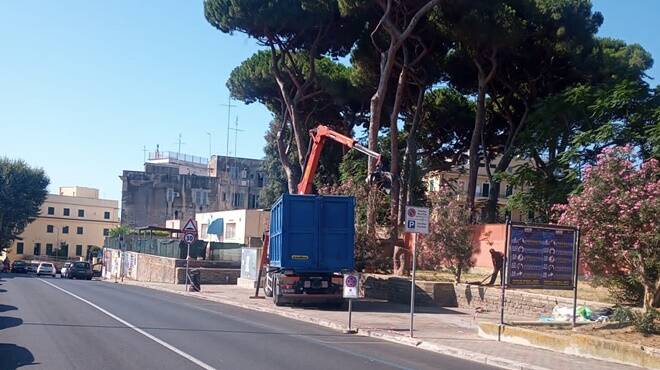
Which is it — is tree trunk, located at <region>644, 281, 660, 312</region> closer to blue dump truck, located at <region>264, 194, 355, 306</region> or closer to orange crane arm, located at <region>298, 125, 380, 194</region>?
blue dump truck, located at <region>264, 194, 355, 306</region>

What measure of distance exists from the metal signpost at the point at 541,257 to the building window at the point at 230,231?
4896cm

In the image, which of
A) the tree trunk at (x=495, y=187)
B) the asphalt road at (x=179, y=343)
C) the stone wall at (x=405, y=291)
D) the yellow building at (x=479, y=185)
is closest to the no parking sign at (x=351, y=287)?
the asphalt road at (x=179, y=343)

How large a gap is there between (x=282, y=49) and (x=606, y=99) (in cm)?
1675

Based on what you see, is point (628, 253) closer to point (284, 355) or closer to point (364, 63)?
point (284, 355)

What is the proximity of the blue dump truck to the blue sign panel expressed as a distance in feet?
29.8

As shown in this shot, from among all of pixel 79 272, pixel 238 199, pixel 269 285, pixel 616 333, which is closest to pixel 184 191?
pixel 238 199

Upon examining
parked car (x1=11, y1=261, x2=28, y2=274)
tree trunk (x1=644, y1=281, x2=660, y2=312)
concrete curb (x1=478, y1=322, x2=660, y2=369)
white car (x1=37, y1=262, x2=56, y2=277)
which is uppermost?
tree trunk (x1=644, y1=281, x2=660, y2=312)

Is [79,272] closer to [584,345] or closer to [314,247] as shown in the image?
[314,247]

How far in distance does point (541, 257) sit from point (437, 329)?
12.1ft

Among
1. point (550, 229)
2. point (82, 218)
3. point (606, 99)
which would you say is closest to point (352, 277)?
point (550, 229)

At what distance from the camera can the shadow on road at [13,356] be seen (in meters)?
10.8

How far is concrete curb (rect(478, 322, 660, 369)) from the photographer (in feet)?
41.1

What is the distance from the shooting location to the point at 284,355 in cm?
1287

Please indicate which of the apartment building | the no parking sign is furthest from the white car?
the no parking sign
